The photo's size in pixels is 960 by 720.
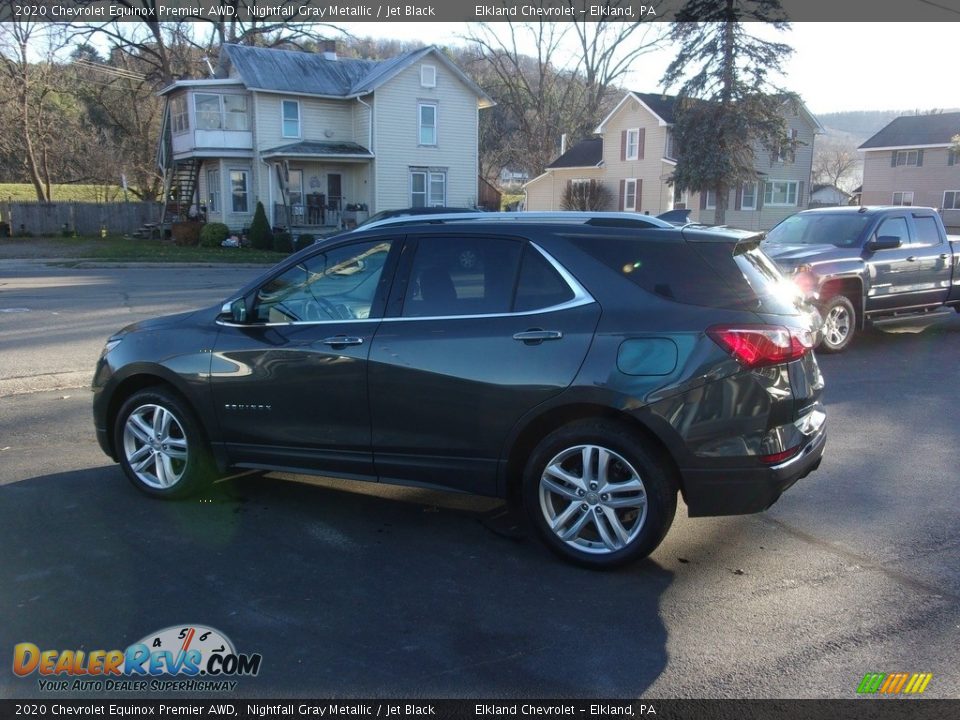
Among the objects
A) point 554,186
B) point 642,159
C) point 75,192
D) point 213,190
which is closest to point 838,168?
point 554,186

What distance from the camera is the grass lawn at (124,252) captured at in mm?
27844

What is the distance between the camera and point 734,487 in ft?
13.4

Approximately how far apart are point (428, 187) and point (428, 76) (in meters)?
5.02

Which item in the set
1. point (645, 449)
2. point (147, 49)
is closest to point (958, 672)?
point (645, 449)

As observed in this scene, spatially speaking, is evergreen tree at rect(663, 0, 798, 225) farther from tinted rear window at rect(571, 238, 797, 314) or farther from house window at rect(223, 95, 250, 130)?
tinted rear window at rect(571, 238, 797, 314)

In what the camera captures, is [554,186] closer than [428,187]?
No

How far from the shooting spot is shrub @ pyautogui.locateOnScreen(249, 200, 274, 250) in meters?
33.2

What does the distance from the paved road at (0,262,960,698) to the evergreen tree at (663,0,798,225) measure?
1252 inches

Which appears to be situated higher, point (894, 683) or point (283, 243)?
point (283, 243)

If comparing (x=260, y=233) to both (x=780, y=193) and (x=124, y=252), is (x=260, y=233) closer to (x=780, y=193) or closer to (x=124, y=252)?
(x=124, y=252)

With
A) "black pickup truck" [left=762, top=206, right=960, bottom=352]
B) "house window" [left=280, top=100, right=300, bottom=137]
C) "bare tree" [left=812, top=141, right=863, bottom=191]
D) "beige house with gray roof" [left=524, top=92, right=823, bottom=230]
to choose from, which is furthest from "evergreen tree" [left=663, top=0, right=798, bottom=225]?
"bare tree" [left=812, top=141, right=863, bottom=191]

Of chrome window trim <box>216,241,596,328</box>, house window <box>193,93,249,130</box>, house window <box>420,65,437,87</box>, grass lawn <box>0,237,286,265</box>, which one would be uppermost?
house window <box>420,65,437,87</box>

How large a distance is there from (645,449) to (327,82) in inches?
1444

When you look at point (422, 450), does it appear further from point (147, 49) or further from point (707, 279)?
point (147, 49)
